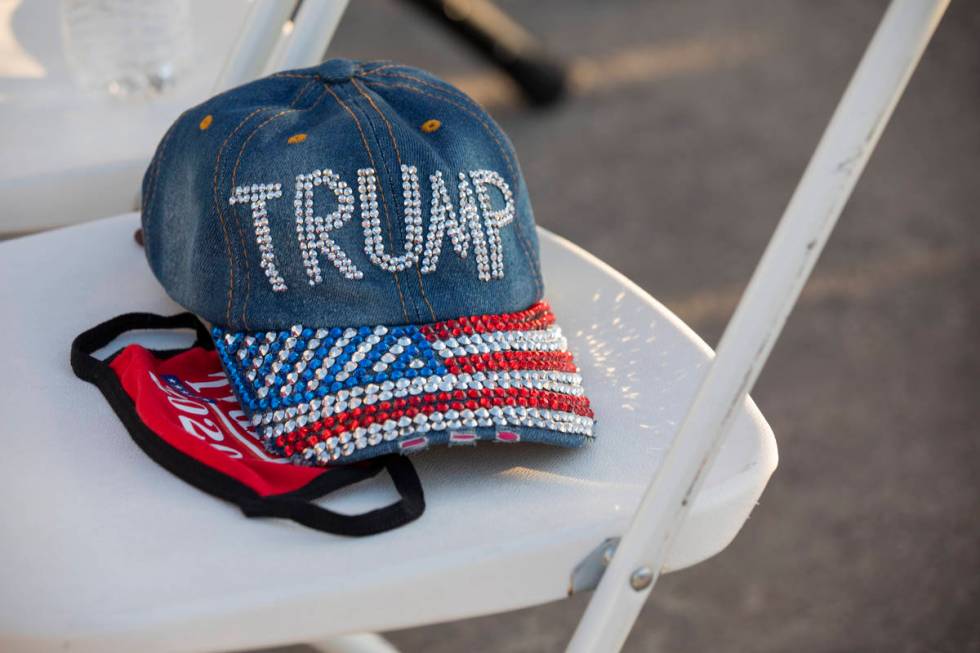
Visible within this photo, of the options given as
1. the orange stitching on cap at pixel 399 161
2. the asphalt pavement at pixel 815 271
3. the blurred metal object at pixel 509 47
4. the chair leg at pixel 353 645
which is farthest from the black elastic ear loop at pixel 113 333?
the blurred metal object at pixel 509 47

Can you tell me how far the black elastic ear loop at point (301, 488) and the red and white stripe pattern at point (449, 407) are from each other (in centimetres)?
1

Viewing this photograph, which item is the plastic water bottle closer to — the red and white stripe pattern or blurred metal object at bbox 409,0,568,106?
the red and white stripe pattern

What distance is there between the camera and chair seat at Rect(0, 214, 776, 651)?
471 millimetres

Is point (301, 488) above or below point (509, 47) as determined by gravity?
above

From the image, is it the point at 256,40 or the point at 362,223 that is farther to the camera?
the point at 256,40

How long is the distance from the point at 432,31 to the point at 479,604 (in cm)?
188

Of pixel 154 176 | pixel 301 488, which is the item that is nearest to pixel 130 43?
pixel 154 176

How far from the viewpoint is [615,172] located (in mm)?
1857

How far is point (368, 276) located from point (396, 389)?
0.07m

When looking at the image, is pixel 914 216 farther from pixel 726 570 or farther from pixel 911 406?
pixel 726 570

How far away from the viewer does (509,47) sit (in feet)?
6.64

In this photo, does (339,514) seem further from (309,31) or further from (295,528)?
(309,31)

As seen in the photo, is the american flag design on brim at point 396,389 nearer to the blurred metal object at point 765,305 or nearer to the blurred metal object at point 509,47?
the blurred metal object at point 765,305

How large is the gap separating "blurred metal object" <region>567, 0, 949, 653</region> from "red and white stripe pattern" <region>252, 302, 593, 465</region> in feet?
0.27
